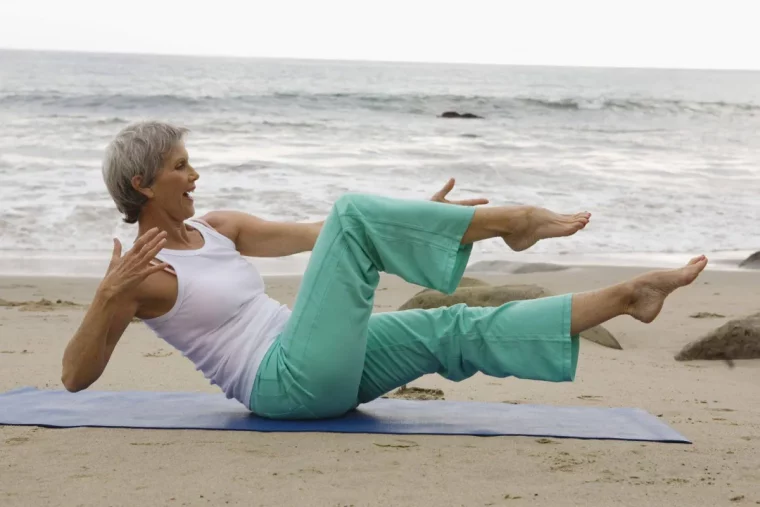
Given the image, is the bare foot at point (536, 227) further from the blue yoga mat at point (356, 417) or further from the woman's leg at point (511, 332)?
the blue yoga mat at point (356, 417)

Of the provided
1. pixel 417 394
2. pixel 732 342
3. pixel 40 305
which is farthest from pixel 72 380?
pixel 40 305

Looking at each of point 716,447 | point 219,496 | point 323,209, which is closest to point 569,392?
point 716,447

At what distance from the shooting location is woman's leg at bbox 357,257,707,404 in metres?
3.02

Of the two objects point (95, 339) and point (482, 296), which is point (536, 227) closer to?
point (95, 339)

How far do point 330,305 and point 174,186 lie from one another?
67cm

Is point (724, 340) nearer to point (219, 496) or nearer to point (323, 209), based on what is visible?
point (219, 496)

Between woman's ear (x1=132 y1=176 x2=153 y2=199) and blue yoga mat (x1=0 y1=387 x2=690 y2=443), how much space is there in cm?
84

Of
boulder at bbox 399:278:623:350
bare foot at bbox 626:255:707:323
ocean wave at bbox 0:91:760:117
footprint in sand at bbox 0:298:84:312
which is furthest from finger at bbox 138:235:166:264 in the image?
ocean wave at bbox 0:91:760:117

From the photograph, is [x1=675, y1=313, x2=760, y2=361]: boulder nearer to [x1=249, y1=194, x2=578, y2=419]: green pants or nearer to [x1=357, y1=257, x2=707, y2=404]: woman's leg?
[x1=357, y1=257, x2=707, y2=404]: woman's leg

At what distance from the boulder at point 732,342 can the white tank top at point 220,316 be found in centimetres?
272

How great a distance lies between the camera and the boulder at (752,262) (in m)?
8.73

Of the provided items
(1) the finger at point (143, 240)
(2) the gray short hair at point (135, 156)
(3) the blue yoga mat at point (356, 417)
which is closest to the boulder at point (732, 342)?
(3) the blue yoga mat at point (356, 417)

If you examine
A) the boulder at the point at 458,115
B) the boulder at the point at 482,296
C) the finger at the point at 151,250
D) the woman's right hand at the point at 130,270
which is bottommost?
the boulder at the point at 482,296

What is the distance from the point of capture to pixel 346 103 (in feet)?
104
